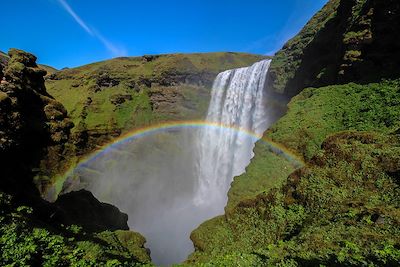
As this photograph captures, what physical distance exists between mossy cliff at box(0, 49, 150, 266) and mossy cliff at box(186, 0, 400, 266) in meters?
4.53

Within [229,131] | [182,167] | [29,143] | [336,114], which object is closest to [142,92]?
[182,167]

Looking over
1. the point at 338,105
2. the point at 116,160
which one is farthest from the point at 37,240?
the point at 116,160

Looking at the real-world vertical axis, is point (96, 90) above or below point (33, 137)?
above

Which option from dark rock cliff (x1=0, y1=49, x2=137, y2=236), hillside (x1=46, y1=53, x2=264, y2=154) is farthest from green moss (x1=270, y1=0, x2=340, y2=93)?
dark rock cliff (x1=0, y1=49, x2=137, y2=236)

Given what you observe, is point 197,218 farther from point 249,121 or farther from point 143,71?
point 143,71

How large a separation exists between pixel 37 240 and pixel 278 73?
33.3 metres

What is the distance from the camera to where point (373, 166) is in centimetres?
1320

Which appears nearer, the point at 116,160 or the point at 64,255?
the point at 64,255

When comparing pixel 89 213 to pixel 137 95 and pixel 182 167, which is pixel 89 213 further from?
pixel 137 95

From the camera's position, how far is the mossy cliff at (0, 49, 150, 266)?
33.1ft

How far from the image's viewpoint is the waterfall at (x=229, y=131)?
39938 millimetres

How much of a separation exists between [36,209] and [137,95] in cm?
4991

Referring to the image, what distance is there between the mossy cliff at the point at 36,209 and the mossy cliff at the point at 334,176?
4.53 meters

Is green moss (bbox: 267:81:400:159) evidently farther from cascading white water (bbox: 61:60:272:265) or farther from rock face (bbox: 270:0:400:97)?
cascading white water (bbox: 61:60:272:265)
